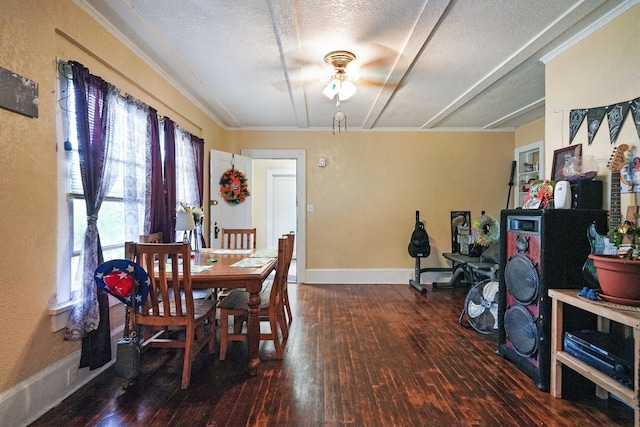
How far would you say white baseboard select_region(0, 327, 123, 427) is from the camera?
161 cm

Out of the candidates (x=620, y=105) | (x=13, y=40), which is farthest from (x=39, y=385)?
(x=620, y=105)

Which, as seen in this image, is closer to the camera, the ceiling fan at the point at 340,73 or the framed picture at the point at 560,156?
the framed picture at the point at 560,156

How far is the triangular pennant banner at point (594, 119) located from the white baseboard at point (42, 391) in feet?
12.2

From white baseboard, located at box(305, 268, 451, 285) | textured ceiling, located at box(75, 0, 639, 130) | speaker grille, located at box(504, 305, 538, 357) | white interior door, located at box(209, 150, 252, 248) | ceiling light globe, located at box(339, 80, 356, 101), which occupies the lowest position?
white baseboard, located at box(305, 268, 451, 285)

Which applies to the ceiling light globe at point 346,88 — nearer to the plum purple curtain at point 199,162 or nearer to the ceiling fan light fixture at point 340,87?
the ceiling fan light fixture at point 340,87

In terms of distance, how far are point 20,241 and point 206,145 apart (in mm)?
2841

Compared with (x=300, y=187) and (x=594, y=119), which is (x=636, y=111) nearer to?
(x=594, y=119)

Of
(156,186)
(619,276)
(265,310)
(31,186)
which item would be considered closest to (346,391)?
(265,310)

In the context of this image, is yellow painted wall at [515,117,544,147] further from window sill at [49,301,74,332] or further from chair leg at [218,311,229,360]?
window sill at [49,301,74,332]

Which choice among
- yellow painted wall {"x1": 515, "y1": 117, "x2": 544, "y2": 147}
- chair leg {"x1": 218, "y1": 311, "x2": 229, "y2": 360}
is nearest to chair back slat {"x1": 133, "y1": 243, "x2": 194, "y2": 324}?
chair leg {"x1": 218, "y1": 311, "x2": 229, "y2": 360}

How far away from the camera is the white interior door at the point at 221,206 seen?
14.3 feet

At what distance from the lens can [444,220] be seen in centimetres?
507

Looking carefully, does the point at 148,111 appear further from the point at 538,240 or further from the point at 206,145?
the point at 538,240

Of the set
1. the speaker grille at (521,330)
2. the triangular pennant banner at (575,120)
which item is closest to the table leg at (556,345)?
the speaker grille at (521,330)
